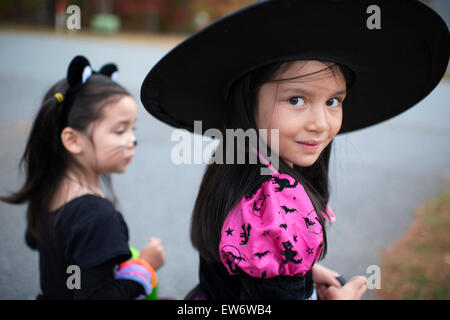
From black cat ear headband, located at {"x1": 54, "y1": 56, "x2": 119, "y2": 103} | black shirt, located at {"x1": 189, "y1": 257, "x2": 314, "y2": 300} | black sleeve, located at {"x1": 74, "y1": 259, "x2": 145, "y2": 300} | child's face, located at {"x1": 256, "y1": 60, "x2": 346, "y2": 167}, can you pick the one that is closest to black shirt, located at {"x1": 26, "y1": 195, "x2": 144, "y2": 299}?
black sleeve, located at {"x1": 74, "y1": 259, "x2": 145, "y2": 300}

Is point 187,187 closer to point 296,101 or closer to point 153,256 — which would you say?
point 153,256

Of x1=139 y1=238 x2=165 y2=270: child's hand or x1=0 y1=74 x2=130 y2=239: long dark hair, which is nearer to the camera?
Answer: x1=0 y1=74 x2=130 y2=239: long dark hair

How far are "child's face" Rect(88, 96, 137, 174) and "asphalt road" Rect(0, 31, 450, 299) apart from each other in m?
0.89

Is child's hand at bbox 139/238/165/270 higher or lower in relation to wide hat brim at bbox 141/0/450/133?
lower

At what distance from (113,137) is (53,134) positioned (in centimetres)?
26

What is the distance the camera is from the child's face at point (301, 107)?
120 cm

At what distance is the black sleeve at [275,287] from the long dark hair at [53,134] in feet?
3.11

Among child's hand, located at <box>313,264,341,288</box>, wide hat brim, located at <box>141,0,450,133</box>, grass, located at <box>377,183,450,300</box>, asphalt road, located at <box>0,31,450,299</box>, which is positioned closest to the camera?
wide hat brim, located at <box>141,0,450,133</box>

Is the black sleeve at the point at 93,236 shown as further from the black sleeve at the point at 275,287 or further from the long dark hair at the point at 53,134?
the black sleeve at the point at 275,287

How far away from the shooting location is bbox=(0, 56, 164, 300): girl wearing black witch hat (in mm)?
1548

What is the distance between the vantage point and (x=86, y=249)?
1.48 metres

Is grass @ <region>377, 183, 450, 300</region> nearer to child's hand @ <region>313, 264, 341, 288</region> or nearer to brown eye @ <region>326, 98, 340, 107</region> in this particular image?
child's hand @ <region>313, 264, 341, 288</region>

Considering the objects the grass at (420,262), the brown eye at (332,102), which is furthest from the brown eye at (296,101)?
the grass at (420,262)
